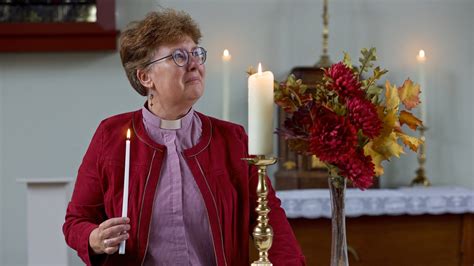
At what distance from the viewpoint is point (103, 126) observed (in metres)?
1.52

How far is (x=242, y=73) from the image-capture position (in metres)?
3.66

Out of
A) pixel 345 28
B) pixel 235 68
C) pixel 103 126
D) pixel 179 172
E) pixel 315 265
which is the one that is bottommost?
pixel 315 265

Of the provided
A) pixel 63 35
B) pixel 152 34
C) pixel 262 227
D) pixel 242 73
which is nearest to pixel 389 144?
pixel 262 227

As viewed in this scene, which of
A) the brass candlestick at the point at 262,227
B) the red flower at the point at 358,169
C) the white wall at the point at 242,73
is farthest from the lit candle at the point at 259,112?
the white wall at the point at 242,73

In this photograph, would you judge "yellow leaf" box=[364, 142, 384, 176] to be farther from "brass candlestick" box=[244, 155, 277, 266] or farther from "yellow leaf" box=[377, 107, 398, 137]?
"brass candlestick" box=[244, 155, 277, 266]

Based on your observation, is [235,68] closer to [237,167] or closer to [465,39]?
[465,39]

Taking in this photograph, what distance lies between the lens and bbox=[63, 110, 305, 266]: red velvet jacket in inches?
54.6

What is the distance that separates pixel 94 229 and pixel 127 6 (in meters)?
2.49

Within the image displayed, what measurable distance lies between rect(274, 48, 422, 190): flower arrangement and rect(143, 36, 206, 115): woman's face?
29 centimetres

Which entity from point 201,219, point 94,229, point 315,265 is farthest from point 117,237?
point 315,265

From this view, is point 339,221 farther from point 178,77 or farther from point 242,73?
point 242,73

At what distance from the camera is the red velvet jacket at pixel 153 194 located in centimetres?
139

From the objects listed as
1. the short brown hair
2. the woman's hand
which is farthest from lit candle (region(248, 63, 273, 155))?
the short brown hair

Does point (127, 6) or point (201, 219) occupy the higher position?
point (127, 6)
